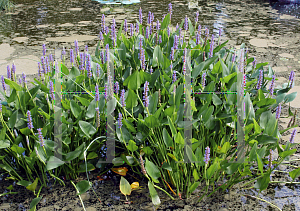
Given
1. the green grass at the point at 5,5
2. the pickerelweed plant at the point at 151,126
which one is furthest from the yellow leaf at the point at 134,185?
the green grass at the point at 5,5

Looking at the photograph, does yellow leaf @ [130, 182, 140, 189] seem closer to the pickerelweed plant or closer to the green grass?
the pickerelweed plant

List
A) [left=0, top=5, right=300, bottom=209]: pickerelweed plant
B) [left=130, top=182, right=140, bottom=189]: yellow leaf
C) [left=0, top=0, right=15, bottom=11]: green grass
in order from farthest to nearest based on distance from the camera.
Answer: [left=0, top=0, right=15, bottom=11]: green grass → [left=130, top=182, right=140, bottom=189]: yellow leaf → [left=0, top=5, right=300, bottom=209]: pickerelweed plant

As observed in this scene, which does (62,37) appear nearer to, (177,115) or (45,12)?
(45,12)

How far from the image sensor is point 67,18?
189 inches

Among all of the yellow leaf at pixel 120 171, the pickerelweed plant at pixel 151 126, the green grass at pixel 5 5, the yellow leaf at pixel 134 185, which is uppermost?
the green grass at pixel 5 5

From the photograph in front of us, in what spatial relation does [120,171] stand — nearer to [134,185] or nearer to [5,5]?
[134,185]

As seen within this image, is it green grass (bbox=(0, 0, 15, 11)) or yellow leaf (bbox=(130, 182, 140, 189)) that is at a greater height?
green grass (bbox=(0, 0, 15, 11))

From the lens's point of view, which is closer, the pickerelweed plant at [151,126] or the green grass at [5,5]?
the pickerelweed plant at [151,126]

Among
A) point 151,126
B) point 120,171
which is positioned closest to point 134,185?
point 120,171

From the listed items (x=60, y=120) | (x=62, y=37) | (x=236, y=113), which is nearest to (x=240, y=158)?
(x=236, y=113)

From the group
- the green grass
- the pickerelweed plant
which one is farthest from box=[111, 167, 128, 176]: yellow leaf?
the green grass

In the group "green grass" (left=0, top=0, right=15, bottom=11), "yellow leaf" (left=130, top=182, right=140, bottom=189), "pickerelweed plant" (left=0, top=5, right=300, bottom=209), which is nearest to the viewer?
"pickerelweed plant" (left=0, top=5, right=300, bottom=209)

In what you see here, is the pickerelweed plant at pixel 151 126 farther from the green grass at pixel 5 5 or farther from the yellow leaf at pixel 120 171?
the green grass at pixel 5 5

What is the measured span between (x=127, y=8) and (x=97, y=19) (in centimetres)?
97
